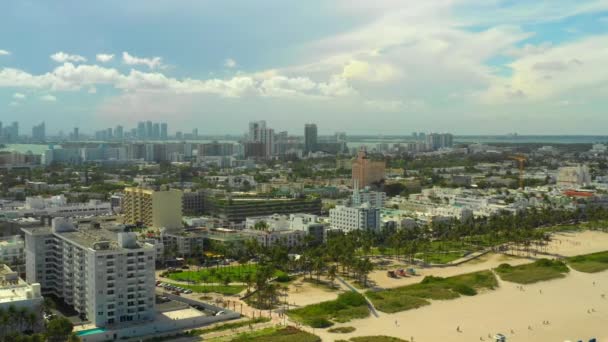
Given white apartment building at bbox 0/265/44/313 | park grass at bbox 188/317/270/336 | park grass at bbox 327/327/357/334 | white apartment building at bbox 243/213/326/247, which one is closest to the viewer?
white apartment building at bbox 0/265/44/313

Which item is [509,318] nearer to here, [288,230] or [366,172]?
[288,230]

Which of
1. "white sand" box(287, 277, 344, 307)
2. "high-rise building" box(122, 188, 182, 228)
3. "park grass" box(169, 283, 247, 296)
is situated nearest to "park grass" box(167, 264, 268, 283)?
"park grass" box(169, 283, 247, 296)

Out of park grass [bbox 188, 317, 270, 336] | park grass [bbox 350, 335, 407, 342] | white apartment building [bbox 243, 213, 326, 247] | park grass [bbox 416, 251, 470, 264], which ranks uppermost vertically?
white apartment building [bbox 243, 213, 326, 247]

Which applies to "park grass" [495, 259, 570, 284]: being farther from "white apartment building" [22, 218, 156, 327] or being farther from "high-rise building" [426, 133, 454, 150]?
"high-rise building" [426, 133, 454, 150]

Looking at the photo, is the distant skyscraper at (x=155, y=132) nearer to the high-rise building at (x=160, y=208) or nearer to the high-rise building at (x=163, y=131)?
the high-rise building at (x=163, y=131)

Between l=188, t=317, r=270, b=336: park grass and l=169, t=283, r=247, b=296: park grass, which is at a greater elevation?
l=169, t=283, r=247, b=296: park grass

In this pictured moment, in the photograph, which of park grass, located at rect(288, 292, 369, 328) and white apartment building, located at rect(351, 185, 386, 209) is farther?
white apartment building, located at rect(351, 185, 386, 209)

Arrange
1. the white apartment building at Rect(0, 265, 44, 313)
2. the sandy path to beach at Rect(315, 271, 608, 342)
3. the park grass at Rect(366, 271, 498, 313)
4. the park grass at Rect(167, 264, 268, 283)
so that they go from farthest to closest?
1. the park grass at Rect(167, 264, 268, 283)
2. the park grass at Rect(366, 271, 498, 313)
3. the sandy path to beach at Rect(315, 271, 608, 342)
4. the white apartment building at Rect(0, 265, 44, 313)

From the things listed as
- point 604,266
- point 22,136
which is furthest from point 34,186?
point 22,136
